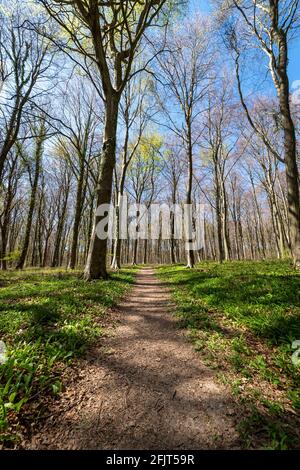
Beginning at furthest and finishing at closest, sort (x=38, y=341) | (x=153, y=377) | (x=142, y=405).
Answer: (x=38, y=341)
(x=153, y=377)
(x=142, y=405)

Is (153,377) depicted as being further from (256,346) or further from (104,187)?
(104,187)

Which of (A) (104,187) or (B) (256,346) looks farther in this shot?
(A) (104,187)

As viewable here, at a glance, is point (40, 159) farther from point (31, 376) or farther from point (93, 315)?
point (31, 376)


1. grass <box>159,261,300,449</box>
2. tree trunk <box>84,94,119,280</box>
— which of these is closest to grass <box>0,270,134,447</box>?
grass <box>159,261,300,449</box>

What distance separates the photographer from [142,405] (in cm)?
205

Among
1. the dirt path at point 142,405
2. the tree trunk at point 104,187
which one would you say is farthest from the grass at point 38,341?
the tree trunk at point 104,187

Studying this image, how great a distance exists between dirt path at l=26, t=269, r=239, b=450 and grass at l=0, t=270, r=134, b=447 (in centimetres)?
22

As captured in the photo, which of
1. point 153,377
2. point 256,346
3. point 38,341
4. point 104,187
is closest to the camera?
point 153,377

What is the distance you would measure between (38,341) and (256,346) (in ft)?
9.94

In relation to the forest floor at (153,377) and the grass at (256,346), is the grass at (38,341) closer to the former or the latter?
the forest floor at (153,377)

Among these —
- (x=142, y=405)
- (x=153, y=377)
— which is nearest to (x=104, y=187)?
(x=153, y=377)

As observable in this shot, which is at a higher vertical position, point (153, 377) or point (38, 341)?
point (38, 341)

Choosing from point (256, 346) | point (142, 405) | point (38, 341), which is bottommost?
point (142, 405)
